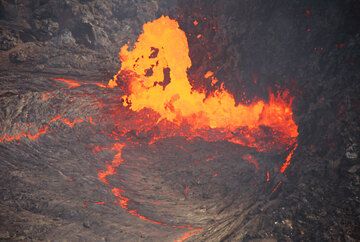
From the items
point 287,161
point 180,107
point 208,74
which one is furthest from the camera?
point 208,74

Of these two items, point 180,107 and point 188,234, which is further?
point 180,107

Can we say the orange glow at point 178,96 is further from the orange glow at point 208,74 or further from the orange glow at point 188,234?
the orange glow at point 188,234

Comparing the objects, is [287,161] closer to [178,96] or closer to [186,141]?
[186,141]

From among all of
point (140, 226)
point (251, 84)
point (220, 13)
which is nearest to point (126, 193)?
point (140, 226)

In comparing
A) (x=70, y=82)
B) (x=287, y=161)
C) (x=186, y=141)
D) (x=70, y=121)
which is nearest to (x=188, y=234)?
(x=287, y=161)

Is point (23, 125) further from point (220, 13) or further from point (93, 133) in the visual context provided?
point (220, 13)

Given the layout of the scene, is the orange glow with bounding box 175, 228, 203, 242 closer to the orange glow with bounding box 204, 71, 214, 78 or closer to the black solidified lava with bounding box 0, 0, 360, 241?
the black solidified lava with bounding box 0, 0, 360, 241

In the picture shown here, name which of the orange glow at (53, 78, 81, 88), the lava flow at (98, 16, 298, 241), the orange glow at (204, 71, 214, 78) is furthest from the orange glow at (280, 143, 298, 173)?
the orange glow at (53, 78, 81, 88)

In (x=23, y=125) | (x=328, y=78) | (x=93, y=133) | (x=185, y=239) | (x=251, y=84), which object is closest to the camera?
(x=185, y=239)
